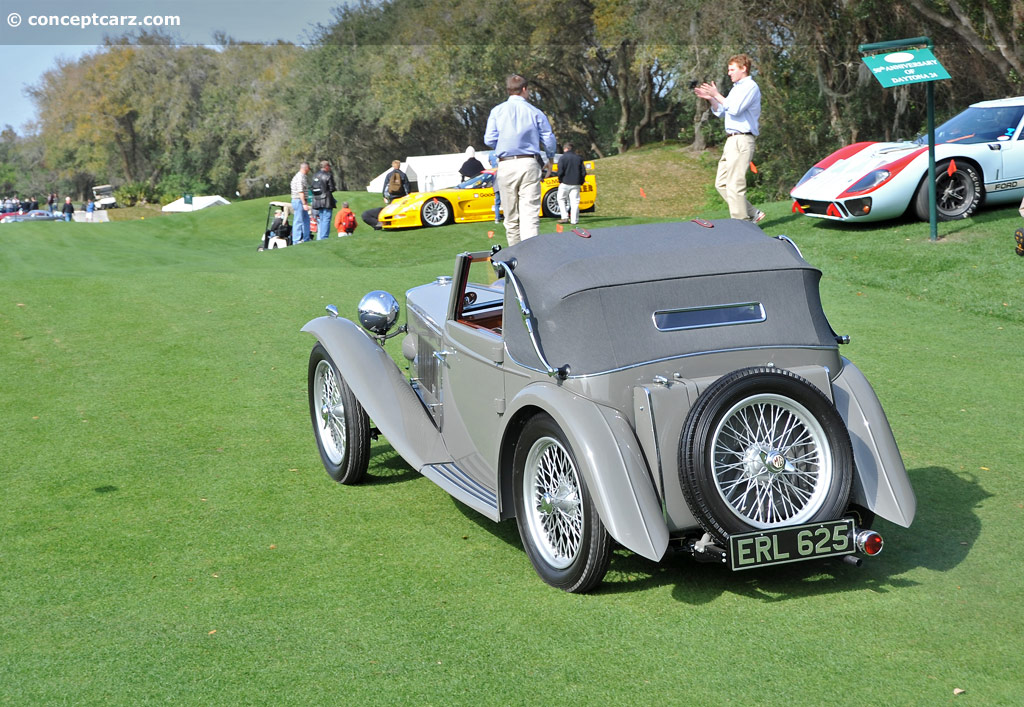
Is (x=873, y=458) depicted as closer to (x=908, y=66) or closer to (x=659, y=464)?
(x=659, y=464)

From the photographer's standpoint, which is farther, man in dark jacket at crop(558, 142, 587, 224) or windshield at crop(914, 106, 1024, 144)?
man in dark jacket at crop(558, 142, 587, 224)

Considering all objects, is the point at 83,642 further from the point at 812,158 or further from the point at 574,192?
the point at 812,158

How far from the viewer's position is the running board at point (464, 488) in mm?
4586

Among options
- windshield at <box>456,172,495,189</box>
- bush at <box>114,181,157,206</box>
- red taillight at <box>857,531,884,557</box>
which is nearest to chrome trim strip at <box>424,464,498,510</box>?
red taillight at <box>857,531,884,557</box>

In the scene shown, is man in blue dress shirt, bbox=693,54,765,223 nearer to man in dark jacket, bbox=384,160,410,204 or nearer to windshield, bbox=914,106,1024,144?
windshield, bbox=914,106,1024,144

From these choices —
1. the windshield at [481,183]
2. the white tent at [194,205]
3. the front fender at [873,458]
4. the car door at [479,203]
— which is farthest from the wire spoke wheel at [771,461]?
the white tent at [194,205]

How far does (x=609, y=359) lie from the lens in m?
4.15

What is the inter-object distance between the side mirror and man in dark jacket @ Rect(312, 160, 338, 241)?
13.7m

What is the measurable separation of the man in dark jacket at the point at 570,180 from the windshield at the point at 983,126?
6.21m

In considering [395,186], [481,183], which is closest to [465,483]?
[481,183]

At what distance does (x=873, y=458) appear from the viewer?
167 inches

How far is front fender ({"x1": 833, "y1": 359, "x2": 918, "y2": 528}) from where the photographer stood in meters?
4.14

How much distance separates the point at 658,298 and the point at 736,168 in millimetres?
8172

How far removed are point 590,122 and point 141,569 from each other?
160 feet
